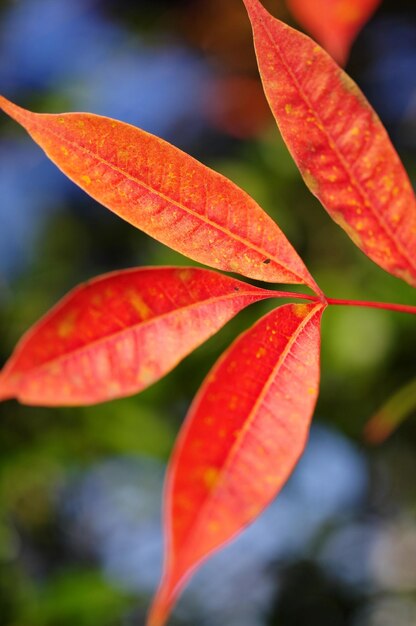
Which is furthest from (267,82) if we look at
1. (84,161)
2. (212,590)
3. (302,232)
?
(212,590)

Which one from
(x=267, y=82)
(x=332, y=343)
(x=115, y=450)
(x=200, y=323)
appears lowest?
(x=115, y=450)

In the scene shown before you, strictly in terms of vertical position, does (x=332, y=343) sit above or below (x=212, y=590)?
above

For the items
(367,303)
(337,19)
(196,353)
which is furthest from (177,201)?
(196,353)

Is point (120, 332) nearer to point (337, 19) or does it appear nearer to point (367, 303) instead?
point (367, 303)

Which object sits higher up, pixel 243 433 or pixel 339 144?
pixel 339 144

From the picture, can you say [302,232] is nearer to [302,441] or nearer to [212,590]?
[212,590]

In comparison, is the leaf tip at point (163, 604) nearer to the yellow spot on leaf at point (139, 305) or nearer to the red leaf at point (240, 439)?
the red leaf at point (240, 439)

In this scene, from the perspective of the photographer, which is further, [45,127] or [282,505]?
[282,505]
